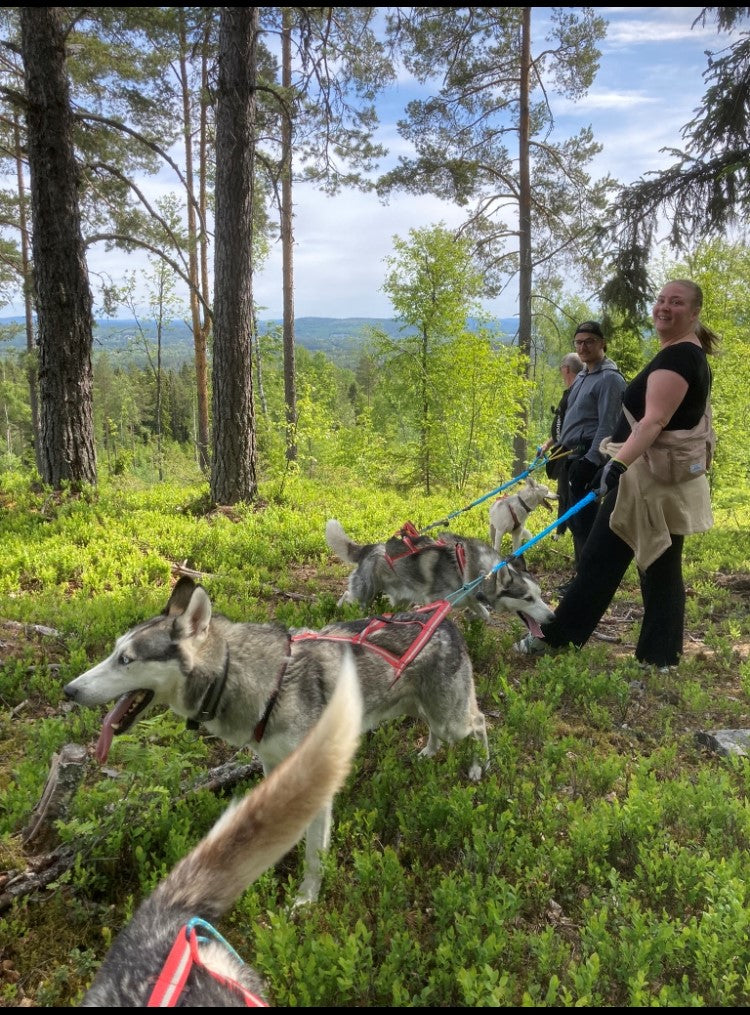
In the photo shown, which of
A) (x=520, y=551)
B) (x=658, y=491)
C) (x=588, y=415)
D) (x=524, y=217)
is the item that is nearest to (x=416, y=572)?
(x=520, y=551)

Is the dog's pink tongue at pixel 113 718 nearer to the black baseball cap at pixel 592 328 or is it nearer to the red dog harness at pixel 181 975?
the red dog harness at pixel 181 975

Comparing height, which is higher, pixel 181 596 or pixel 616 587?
pixel 181 596

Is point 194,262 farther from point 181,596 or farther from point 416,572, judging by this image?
point 181,596

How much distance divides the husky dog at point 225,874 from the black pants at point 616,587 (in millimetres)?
4205

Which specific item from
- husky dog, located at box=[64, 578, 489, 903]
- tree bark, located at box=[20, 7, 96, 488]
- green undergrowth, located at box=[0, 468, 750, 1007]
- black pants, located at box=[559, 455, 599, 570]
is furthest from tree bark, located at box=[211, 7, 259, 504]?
husky dog, located at box=[64, 578, 489, 903]

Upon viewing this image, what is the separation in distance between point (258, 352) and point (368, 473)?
35.8 feet

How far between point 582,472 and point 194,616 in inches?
200

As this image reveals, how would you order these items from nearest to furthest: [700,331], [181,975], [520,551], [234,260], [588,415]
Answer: [181,975] → [700,331] → [520,551] → [588,415] → [234,260]

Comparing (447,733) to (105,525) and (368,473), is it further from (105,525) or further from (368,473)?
(368,473)

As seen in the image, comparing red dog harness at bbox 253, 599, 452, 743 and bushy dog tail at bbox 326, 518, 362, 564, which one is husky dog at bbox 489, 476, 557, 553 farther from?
red dog harness at bbox 253, 599, 452, 743

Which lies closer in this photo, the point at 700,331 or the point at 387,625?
the point at 387,625

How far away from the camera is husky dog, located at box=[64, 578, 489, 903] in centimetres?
297

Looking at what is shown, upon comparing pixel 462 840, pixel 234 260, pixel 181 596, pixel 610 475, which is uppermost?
pixel 234 260

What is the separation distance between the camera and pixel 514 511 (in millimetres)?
9172
